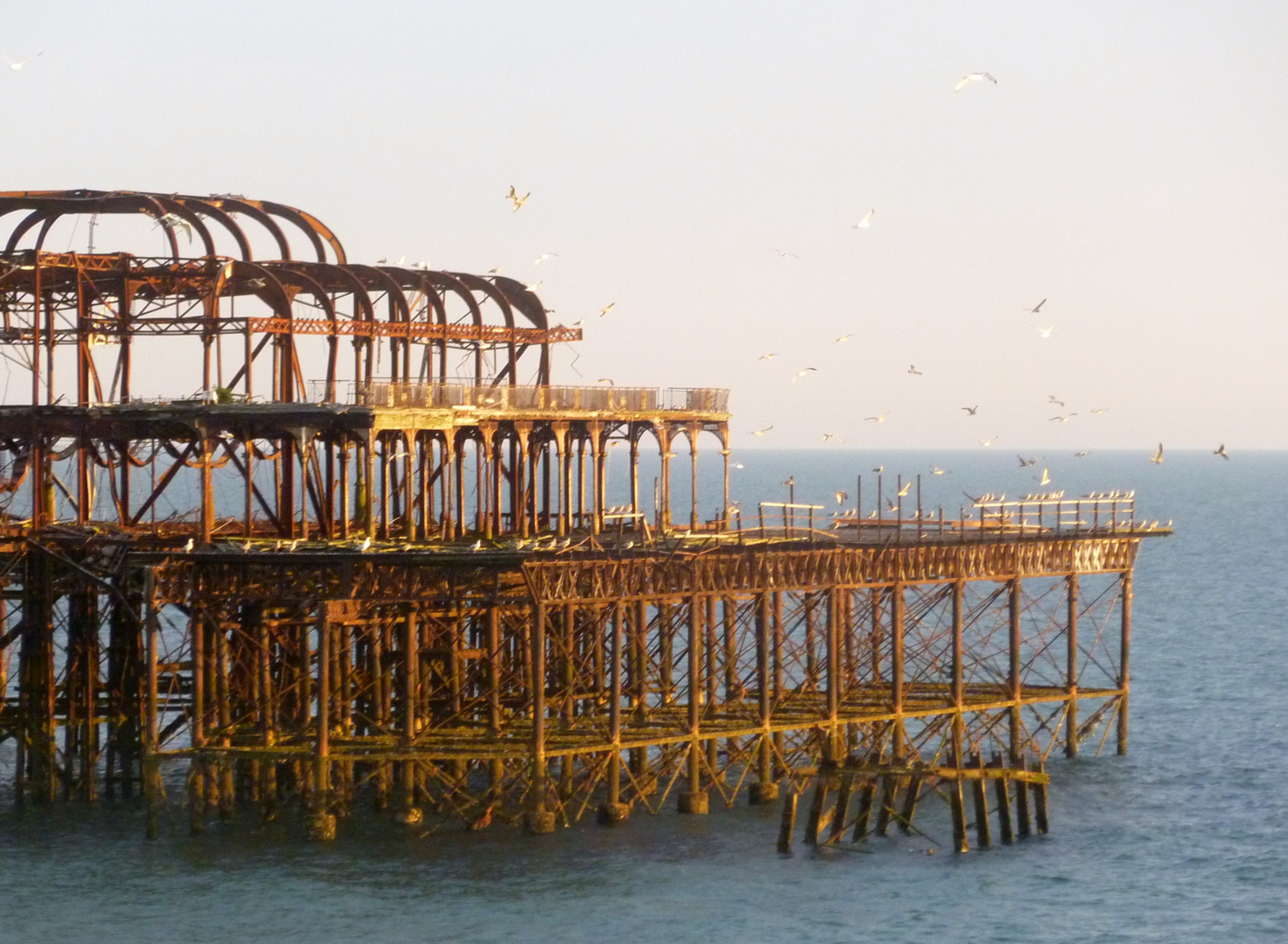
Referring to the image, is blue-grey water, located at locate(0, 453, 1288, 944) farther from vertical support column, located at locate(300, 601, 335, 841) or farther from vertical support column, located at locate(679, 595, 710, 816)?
vertical support column, located at locate(679, 595, 710, 816)

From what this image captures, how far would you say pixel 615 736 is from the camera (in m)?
63.9

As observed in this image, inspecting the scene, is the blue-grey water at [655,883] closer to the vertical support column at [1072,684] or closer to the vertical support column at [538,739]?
the vertical support column at [538,739]

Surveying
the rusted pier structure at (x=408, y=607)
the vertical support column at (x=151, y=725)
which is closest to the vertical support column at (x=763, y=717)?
the rusted pier structure at (x=408, y=607)

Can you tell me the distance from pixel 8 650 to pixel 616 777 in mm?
33272

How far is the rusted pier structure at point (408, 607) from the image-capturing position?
2522 inches

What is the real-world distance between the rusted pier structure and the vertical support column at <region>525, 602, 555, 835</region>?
0.10 metres

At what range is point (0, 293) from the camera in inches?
2913

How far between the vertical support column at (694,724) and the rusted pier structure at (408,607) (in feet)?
0.33

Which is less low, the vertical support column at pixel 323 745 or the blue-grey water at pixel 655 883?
the vertical support column at pixel 323 745

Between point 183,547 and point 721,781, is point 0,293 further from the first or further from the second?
point 721,781

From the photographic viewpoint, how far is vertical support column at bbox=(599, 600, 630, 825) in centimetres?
6362

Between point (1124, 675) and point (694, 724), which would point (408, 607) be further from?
point (1124, 675)

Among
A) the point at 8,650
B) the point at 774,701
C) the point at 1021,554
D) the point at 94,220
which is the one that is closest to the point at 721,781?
the point at 774,701

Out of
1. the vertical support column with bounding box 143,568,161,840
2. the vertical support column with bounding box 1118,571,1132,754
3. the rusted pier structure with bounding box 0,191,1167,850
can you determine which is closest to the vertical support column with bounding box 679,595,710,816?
the rusted pier structure with bounding box 0,191,1167,850
